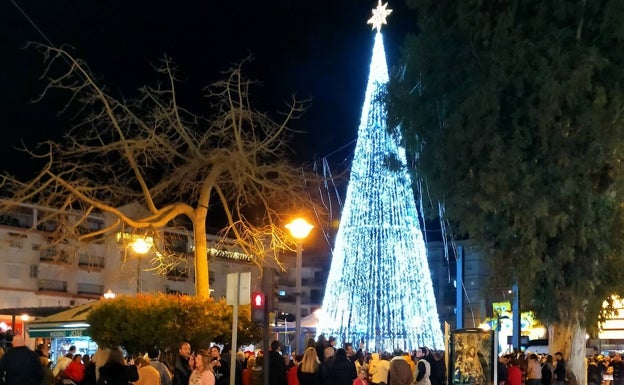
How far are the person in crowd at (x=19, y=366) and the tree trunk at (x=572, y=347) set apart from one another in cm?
1181

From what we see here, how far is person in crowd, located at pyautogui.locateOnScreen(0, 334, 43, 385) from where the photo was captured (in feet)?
34.9

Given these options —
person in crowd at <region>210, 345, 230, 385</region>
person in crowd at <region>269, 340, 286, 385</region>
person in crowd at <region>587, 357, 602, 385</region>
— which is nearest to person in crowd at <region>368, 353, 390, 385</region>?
person in crowd at <region>269, 340, 286, 385</region>

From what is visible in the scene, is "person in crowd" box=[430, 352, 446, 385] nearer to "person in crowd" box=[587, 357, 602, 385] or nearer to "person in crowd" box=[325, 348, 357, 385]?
"person in crowd" box=[325, 348, 357, 385]

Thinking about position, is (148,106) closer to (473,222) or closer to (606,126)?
(473,222)

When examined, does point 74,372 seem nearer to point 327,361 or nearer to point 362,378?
point 327,361

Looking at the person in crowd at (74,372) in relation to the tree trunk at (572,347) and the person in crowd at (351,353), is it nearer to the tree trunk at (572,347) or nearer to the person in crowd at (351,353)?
the person in crowd at (351,353)

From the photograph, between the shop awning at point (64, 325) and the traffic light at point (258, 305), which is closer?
the traffic light at point (258, 305)

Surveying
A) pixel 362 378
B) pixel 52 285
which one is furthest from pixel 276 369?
pixel 52 285

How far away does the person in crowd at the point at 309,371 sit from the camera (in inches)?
580

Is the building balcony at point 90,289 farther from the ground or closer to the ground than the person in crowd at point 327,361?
farther from the ground

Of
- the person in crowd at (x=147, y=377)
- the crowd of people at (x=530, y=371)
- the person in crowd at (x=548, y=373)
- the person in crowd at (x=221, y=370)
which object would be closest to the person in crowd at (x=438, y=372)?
the crowd of people at (x=530, y=371)

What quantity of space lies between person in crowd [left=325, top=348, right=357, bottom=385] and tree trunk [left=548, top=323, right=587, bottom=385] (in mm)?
6174

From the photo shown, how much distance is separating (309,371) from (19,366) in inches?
223

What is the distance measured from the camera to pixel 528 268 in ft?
55.6
